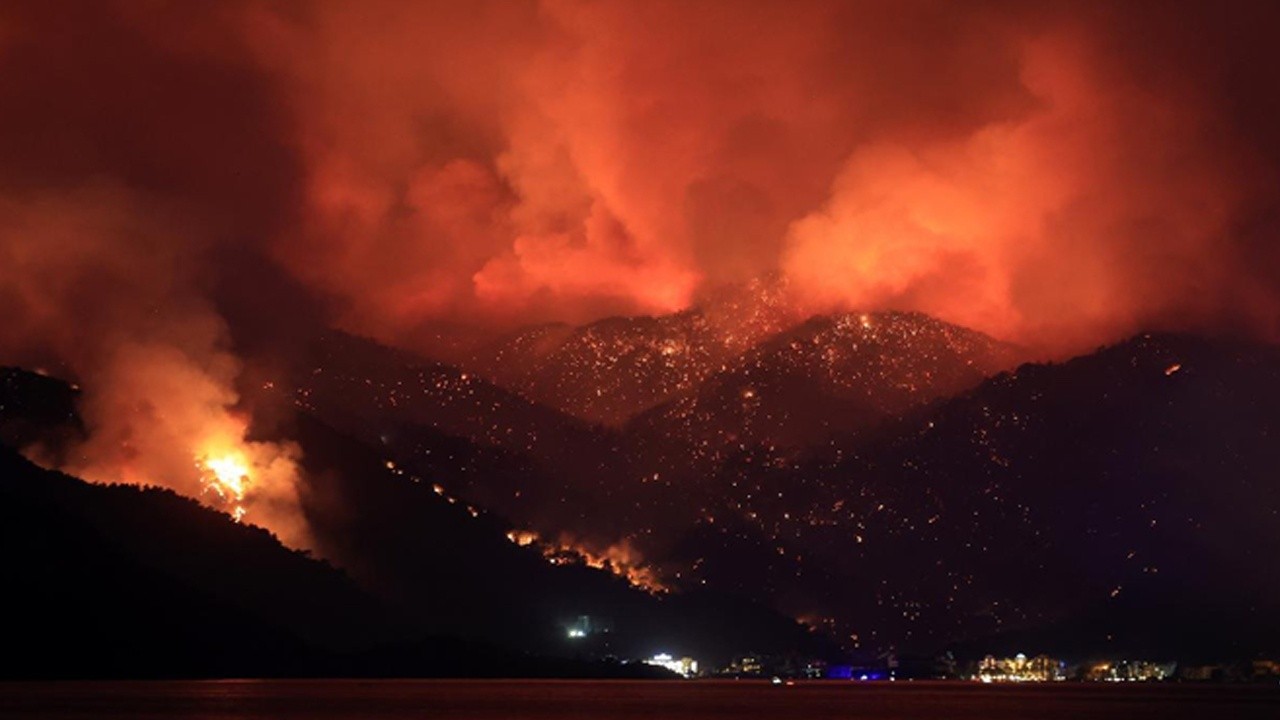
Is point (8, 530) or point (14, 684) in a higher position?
point (8, 530)

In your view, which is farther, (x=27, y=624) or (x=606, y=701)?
(x=27, y=624)

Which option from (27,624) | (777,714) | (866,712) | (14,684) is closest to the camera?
(777,714)

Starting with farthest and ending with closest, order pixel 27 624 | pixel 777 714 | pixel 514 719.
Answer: pixel 27 624 → pixel 777 714 → pixel 514 719

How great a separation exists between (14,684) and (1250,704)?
390 ft

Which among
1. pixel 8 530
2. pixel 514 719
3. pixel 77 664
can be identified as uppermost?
pixel 8 530

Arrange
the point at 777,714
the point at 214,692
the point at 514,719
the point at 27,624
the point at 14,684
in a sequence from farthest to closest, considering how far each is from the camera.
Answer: the point at 27,624 → the point at 14,684 → the point at 214,692 → the point at 777,714 → the point at 514,719

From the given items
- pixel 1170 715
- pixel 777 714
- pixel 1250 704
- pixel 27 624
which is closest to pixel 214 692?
pixel 27 624

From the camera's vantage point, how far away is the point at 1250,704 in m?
163

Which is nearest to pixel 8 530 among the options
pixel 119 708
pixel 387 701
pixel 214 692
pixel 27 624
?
pixel 27 624

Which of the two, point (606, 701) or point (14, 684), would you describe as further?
point (14, 684)

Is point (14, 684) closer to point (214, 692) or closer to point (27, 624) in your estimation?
point (27, 624)

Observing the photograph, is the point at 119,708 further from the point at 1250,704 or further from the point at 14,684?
the point at 1250,704

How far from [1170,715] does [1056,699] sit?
170 feet

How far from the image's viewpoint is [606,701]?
516 feet
